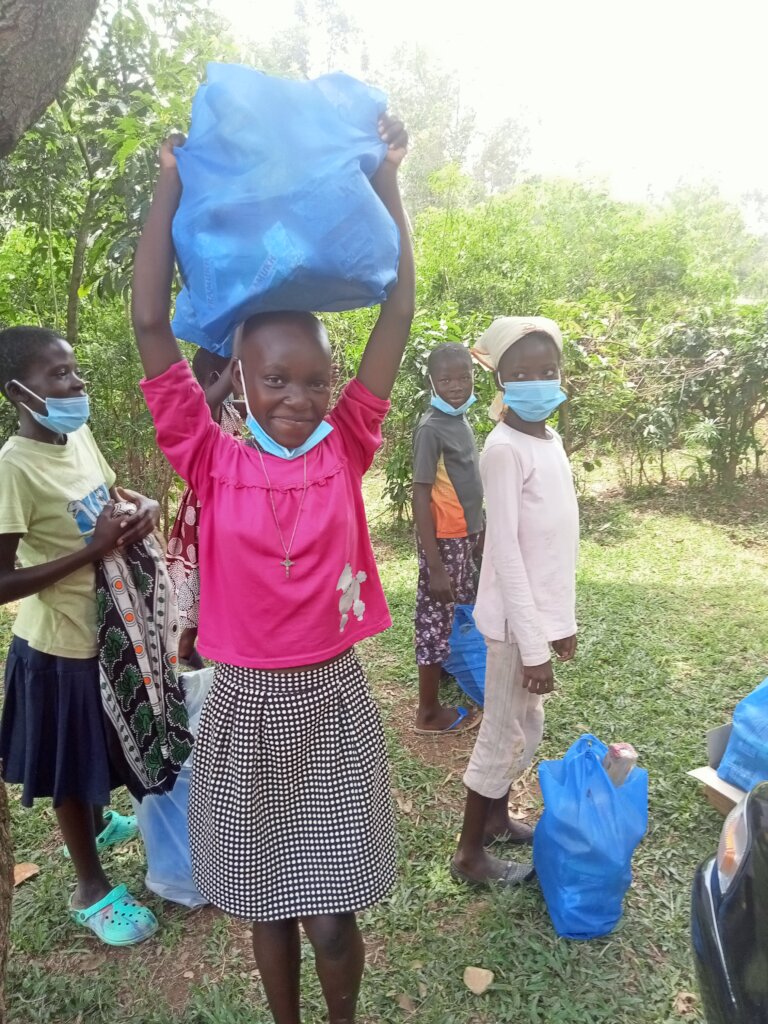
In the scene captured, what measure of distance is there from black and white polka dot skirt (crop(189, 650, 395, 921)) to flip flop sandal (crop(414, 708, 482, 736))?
6.07 feet

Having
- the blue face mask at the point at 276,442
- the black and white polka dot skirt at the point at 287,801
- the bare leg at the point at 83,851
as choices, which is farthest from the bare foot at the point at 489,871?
the blue face mask at the point at 276,442

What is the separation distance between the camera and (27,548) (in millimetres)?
2039

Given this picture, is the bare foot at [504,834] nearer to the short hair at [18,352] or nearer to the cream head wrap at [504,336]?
the cream head wrap at [504,336]

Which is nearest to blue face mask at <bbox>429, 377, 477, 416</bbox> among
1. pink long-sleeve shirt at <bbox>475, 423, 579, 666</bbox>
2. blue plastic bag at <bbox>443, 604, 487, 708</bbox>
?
blue plastic bag at <bbox>443, 604, 487, 708</bbox>

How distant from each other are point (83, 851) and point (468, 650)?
75.1 inches

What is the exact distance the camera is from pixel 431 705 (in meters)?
3.53

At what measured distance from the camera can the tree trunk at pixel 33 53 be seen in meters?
1.64

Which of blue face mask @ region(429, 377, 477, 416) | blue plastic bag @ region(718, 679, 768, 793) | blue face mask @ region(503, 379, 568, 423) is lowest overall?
blue plastic bag @ region(718, 679, 768, 793)

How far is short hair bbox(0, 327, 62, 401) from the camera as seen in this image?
1998 millimetres

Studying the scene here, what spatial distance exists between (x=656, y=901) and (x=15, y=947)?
6.74ft

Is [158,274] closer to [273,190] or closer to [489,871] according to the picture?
[273,190]

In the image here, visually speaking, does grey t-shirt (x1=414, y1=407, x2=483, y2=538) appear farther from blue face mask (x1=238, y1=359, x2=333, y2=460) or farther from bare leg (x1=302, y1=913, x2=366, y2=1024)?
bare leg (x1=302, y1=913, x2=366, y2=1024)

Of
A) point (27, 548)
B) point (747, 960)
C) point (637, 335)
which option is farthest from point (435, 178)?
point (747, 960)

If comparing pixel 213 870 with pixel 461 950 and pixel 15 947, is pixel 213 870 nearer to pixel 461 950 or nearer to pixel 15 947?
pixel 461 950
